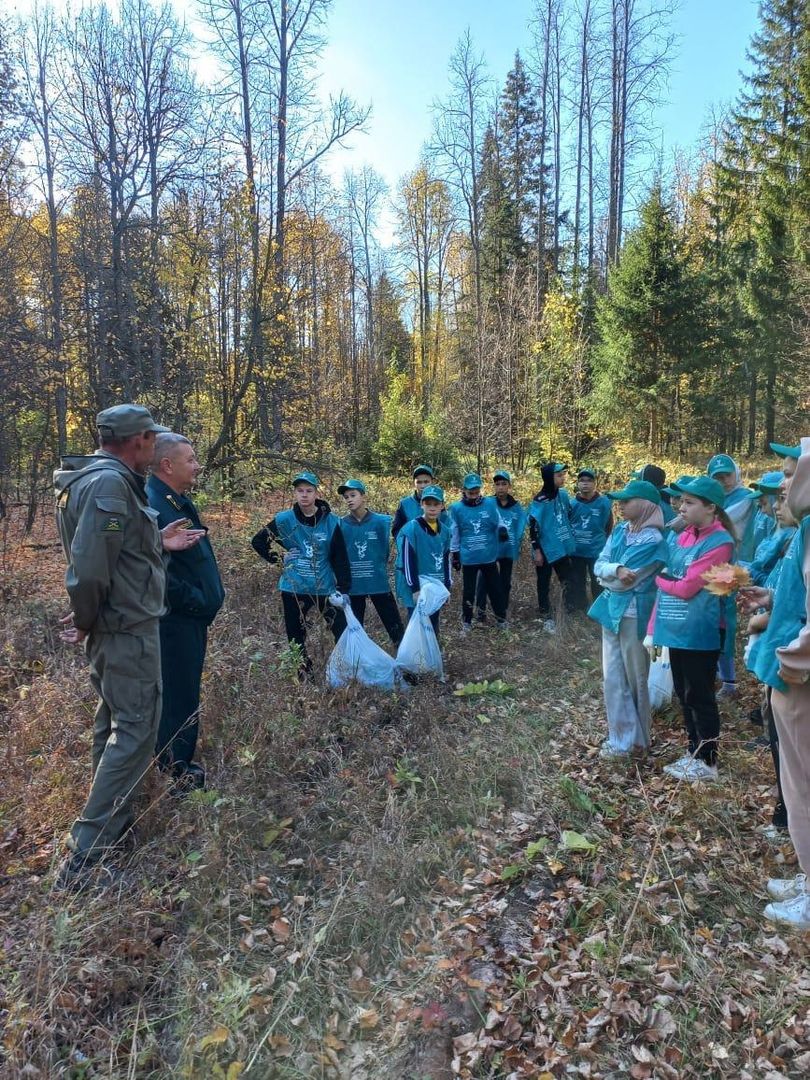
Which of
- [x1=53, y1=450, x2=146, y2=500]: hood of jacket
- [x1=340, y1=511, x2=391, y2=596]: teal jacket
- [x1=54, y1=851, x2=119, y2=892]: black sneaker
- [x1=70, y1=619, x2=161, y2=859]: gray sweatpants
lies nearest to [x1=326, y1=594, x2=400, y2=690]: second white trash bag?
[x1=340, y1=511, x2=391, y2=596]: teal jacket

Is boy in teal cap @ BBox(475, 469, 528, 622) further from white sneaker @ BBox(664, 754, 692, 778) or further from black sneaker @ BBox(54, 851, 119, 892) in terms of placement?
black sneaker @ BBox(54, 851, 119, 892)

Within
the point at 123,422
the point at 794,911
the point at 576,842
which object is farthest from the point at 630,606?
the point at 123,422

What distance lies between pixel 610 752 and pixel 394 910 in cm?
204

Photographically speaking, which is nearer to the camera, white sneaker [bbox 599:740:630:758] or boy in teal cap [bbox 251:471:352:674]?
white sneaker [bbox 599:740:630:758]

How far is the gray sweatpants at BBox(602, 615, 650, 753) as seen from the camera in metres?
4.27

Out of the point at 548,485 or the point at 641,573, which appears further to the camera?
the point at 548,485

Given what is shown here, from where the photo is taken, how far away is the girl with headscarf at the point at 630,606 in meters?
4.20

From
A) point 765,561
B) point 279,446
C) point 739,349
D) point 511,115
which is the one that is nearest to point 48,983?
point 765,561

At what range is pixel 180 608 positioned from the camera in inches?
152

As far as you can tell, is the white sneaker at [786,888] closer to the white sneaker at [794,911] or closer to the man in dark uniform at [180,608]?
the white sneaker at [794,911]

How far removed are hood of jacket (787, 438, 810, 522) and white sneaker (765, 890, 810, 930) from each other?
1.77 metres

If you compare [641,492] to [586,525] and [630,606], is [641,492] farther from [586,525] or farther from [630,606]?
[586,525]

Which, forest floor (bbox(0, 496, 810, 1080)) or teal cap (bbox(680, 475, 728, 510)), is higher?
teal cap (bbox(680, 475, 728, 510))

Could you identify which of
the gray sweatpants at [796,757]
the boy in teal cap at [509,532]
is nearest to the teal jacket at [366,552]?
the boy in teal cap at [509,532]
